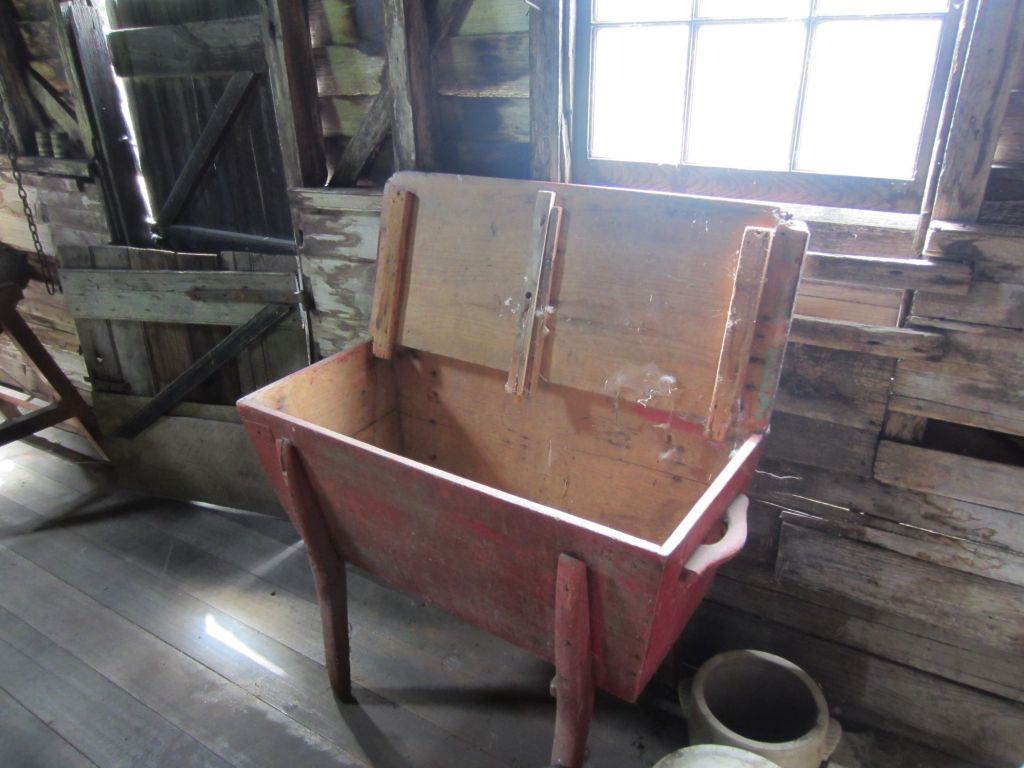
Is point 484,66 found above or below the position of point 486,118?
above

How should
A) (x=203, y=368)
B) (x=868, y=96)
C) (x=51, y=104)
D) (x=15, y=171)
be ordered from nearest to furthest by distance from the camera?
(x=868, y=96) < (x=203, y=368) < (x=51, y=104) < (x=15, y=171)

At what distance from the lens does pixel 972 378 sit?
4.78 feet

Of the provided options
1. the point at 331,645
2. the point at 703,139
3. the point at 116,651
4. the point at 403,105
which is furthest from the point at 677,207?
the point at 116,651

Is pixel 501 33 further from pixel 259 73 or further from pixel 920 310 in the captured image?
pixel 920 310

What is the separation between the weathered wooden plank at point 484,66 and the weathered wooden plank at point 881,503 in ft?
4.30

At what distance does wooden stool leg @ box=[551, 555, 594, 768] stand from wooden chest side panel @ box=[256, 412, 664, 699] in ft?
0.06

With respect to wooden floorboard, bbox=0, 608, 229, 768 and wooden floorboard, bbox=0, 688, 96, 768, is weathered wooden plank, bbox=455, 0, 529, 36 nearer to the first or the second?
wooden floorboard, bbox=0, 608, 229, 768

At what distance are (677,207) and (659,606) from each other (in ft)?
2.88

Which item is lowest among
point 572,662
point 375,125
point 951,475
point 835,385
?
point 572,662

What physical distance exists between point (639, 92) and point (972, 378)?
113 cm

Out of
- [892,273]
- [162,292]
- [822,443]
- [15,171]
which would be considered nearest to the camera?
[892,273]

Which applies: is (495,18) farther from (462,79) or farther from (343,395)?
(343,395)

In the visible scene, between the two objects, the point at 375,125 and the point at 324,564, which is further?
the point at 375,125

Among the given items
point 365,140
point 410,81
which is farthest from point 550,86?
point 365,140
